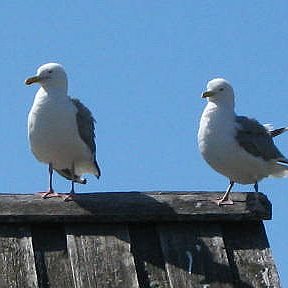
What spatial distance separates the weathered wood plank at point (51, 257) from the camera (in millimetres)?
4738

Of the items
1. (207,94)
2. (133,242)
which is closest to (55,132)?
(207,94)

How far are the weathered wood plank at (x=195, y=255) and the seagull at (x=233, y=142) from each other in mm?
4389

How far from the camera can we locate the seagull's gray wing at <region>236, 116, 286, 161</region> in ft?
33.9

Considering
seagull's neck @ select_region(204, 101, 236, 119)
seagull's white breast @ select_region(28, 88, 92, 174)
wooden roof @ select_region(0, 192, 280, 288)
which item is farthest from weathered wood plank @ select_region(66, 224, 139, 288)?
seagull's neck @ select_region(204, 101, 236, 119)

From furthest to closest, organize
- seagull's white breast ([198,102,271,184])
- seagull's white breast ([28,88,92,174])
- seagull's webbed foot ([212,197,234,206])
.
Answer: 1. seagull's white breast ([198,102,271,184])
2. seagull's white breast ([28,88,92,174])
3. seagull's webbed foot ([212,197,234,206])

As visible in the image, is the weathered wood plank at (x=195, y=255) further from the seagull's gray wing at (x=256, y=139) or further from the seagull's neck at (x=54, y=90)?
the seagull's gray wing at (x=256, y=139)

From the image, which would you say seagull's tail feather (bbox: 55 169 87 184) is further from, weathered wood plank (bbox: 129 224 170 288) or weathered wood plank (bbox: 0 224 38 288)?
weathered wood plank (bbox: 0 224 38 288)

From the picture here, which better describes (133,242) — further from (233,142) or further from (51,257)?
(233,142)

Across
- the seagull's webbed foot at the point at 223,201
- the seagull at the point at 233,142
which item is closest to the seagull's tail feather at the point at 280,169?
the seagull at the point at 233,142

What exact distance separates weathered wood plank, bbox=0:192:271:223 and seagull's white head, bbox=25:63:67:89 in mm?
4380

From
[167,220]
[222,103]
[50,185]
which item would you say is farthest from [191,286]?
[222,103]

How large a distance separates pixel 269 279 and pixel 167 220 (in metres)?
0.68

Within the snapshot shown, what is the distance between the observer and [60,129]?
9250 millimetres

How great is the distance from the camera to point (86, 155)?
9.78 meters
